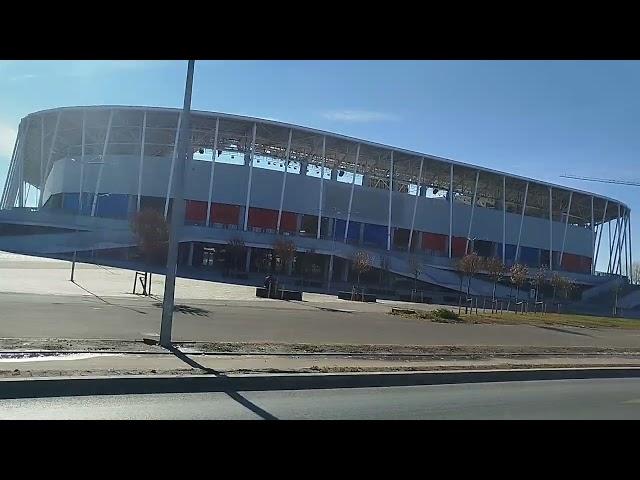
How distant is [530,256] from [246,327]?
8065cm

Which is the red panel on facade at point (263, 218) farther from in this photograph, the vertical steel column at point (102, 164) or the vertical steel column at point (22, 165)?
the vertical steel column at point (22, 165)

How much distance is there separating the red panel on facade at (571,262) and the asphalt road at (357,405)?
90451mm

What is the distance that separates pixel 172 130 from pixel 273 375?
69.5m

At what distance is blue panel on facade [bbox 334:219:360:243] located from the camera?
8000 centimetres

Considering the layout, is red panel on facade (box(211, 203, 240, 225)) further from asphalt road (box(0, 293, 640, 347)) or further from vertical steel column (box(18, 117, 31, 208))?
asphalt road (box(0, 293, 640, 347))

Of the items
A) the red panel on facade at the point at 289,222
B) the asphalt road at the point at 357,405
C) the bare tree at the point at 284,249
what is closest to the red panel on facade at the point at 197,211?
the red panel on facade at the point at 289,222

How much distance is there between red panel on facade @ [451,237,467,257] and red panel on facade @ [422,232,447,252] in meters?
1.13

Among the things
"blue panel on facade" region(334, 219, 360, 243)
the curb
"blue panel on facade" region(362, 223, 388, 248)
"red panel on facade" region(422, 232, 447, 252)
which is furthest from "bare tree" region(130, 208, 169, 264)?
"red panel on facade" region(422, 232, 447, 252)

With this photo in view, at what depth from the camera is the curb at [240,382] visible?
855 centimetres

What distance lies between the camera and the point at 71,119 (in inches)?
3071

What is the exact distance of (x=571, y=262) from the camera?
9694 centimetres

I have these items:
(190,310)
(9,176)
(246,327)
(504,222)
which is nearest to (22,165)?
(9,176)

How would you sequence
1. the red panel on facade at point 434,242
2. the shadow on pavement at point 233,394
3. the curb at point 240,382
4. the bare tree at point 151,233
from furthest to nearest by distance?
the red panel on facade at point 434,242 → the bare tree at point 151,233 → the curb at point 240,382 → the shadow on pavement at point 233,394
